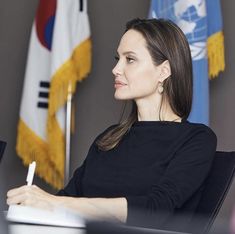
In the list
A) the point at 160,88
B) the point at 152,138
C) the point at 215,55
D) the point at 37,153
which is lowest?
the point at 37,153

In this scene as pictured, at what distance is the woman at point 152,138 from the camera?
1610 millimetres

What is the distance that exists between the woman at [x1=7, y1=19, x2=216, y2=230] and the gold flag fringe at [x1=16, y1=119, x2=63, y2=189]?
170 centimetres

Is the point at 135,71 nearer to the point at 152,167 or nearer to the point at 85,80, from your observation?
the point at 152,167

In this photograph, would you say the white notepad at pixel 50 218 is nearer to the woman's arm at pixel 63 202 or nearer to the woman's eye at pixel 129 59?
the woman's arm at pixel 63 202

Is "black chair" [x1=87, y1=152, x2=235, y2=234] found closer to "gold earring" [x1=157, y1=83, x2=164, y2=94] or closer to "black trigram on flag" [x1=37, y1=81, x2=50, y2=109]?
"gold earring" [x1=157, y1=83, x2=164, y2=94]

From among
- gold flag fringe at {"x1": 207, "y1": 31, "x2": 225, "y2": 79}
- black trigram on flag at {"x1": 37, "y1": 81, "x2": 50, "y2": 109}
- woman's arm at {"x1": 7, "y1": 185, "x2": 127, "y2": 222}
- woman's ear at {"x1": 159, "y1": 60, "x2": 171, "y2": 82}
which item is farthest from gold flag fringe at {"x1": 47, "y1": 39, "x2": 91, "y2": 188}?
woman's arm at {"x1": 7, "y1": 185, "x2": 127, "y2": 222}

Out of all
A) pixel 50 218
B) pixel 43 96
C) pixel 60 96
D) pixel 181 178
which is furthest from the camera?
pixel 43 96

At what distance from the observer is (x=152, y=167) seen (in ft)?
5.58

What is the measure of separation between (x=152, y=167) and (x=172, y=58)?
0.33m

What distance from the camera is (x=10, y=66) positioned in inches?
157

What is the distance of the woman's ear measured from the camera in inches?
71.8

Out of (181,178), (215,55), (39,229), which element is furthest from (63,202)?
(215,55)

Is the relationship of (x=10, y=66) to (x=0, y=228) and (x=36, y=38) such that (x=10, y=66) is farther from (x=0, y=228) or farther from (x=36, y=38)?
(x=0, y=228)

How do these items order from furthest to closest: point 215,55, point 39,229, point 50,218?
point 215,55, point 50,218, point 39,229
